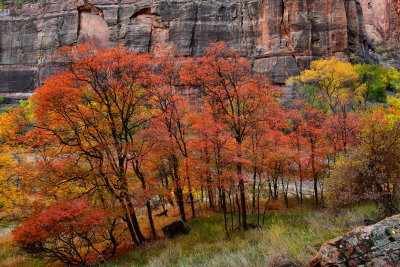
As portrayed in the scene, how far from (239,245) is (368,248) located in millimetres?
4438

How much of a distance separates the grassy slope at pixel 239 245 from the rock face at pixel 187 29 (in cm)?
2979

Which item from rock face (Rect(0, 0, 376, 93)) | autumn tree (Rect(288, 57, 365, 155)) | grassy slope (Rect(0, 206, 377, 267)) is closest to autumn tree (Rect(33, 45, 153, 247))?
grassy slope (Rect(0, 206, 377, 267))

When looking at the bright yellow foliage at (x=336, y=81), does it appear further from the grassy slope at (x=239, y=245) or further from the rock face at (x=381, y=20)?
the rock face at (x=381, y=20)

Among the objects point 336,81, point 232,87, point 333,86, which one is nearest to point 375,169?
point 232,87

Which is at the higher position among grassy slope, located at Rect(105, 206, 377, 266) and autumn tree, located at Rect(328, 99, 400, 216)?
autumn tree, located at Rect(328, 99, 400, 216)

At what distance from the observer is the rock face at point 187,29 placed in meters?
36.8

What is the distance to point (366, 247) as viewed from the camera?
11.6 ft

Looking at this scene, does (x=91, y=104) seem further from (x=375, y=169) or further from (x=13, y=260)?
(x=375, y=169)

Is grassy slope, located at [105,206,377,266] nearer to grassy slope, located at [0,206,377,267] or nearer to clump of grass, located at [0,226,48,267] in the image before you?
grassy slope, located at [0,206,377,267]

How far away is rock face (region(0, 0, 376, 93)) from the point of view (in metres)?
36.8

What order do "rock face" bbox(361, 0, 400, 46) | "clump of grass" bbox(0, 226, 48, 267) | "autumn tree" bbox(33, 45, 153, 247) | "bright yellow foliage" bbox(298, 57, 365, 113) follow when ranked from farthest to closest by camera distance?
"rock face" bbox(361, 0, 400, 46)
"bright yellow foliage" bbox(298, 57, 365, 113)
"clump of grass" bbox(0, 226, 48, 267)
"autumn tree" bbox(33, 45, 153, 247)

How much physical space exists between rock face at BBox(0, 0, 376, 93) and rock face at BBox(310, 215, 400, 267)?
114 feet

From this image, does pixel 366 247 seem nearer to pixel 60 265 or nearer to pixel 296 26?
pixel 60 265

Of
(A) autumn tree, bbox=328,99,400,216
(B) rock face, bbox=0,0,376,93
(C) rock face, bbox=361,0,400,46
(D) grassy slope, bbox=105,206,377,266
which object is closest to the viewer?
(D) grassy slope, bbox=105,206,377,266
